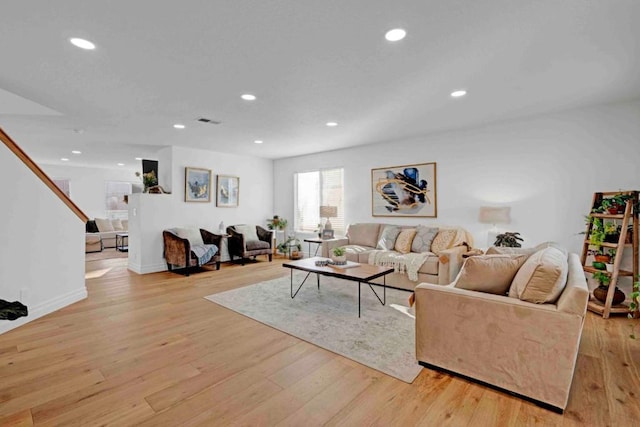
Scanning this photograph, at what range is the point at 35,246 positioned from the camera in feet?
10.8

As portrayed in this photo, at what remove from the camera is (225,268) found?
591 cm

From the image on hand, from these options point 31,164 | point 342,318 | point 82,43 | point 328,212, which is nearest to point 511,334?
point 342,318

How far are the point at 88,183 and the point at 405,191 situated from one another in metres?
9.87

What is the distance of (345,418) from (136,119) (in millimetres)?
4470

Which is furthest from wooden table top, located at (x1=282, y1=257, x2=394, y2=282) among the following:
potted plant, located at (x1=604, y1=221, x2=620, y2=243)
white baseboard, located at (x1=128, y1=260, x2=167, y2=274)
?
white baseboard, located at (x1=128, y1=260, x2=167, y2=274)

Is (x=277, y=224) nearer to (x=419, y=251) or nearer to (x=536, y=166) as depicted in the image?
(x=419, y=251)

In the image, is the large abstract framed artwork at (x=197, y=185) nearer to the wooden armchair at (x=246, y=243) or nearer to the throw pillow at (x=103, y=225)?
the wooden armchair at (x=246, y=243)

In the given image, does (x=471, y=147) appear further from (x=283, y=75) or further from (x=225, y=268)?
(x=225, y=268)

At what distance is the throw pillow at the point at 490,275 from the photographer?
2.15 metres

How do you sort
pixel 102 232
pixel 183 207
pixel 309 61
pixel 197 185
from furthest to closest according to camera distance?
pixel 102 232 < pixel 197 185 < pixel 183 207 < pixel 309 61

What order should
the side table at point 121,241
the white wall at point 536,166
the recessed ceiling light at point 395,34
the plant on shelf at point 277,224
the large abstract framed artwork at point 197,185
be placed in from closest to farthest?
1. the recessed ceiling light at point 395,34
2. the white wall at point 536,166
3. the large abstract framed artwork at point 197,185
4. the plant on shelf at point 277,224
5. the side table at point 121,241

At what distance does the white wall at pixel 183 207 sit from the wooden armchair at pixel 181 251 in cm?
22

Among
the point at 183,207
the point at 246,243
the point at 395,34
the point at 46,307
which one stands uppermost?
the point at 395,34

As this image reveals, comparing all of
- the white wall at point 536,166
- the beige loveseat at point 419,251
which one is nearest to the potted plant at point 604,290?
the white wall at point 536,166
